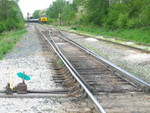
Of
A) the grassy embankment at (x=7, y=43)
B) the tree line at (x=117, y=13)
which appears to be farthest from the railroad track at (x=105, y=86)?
the tree line at (x=117, y=13)

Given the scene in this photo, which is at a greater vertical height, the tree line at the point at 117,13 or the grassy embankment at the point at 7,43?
the tree line at the point at 117,13

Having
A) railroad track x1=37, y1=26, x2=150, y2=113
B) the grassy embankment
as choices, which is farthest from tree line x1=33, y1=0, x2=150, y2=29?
railroad track x1=37, y1=26, x2=150, y2=113

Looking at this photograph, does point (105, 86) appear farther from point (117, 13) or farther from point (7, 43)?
point (117, 13)

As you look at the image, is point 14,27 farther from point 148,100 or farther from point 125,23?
point 148,100

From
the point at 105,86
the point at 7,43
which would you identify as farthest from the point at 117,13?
the point at 105,86

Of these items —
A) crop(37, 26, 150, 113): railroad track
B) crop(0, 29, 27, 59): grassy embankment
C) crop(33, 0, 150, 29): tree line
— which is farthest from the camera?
crop(33, 0, 150, 29): tree line

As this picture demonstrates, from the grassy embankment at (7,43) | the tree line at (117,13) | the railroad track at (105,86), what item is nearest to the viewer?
the railroad track at (105,86)

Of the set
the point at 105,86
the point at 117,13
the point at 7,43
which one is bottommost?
the point at 7,43

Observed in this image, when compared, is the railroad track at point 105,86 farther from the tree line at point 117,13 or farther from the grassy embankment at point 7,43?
the tree line at point 117,13

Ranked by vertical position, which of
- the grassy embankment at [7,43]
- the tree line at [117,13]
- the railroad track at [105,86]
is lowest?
the grassy embankment at [7,43]

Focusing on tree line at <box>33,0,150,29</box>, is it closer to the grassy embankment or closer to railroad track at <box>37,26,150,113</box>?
the grassy embankment

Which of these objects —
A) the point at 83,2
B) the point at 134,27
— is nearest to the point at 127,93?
the point at 134,27

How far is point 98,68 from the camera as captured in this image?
9.73m

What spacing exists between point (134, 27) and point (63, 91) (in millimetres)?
25182
